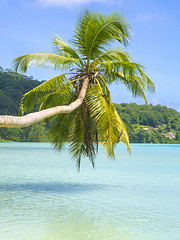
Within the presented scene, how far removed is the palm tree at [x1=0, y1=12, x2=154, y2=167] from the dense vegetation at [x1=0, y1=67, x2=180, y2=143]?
5502 cm

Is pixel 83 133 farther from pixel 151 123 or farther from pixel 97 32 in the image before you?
pixel 151 123

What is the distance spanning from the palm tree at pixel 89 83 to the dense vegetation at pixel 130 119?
181ft

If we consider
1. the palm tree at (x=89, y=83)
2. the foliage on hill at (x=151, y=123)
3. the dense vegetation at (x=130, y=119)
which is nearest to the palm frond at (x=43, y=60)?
the palm tree at (x=89, y=83)

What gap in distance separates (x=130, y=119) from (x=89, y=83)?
83.5 meters

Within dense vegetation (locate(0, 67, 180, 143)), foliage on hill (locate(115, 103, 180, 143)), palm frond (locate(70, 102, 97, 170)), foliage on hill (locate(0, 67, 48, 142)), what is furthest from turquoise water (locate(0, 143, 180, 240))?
foliage on hill (locate(115, 103, 180, 143))

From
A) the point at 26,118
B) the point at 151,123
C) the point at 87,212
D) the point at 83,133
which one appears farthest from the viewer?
the point at 151,123

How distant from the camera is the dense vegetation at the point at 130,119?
70625 millimetres

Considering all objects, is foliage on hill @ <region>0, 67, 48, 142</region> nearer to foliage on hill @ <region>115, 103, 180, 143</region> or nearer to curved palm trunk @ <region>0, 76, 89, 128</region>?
foliage on hill @ <region>115, 103, 180, 143</region>

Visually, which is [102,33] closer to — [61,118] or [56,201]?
[61,118]

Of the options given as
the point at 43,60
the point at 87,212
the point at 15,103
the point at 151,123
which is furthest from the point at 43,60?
the point at 151,123

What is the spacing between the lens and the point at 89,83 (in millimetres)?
10438

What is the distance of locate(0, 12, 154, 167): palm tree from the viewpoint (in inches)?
377

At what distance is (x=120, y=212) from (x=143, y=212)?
0.60 metres

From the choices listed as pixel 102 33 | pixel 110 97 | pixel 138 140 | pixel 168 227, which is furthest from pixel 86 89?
pixel 138 140
